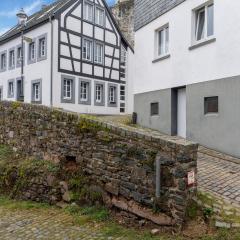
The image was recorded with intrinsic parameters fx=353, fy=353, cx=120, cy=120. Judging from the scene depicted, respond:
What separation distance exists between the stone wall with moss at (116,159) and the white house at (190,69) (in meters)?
4.01

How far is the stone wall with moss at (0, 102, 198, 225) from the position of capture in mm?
5641

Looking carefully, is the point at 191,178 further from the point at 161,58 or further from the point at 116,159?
the point at 161,58

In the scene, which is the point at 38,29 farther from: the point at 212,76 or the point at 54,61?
the point at 212,76

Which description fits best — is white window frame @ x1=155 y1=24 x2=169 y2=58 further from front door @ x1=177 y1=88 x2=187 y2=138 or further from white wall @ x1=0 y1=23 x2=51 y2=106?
white wall @ x1=0 y1=23 x2=51 y2=106

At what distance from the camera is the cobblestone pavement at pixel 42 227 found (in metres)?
5.92

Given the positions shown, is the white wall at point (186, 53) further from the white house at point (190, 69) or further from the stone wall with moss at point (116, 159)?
the stone wall with moss at point (116, 159)

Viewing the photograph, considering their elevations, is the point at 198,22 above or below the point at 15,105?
above

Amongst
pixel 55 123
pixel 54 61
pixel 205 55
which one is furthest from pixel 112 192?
pixel 54 61

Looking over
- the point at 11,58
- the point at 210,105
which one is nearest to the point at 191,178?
the point at 210,105

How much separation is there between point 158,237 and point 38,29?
20.0 meters

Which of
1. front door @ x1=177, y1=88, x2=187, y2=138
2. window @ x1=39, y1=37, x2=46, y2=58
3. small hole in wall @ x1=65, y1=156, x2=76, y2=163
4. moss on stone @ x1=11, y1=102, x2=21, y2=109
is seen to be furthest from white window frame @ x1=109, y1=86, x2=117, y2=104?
small hole in wall @ x1=65, y1=156, x2=76, y2=163

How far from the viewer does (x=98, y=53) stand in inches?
975

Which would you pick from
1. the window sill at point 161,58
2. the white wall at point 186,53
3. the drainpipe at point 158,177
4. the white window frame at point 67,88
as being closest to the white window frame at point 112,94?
the white window frame at point 67,88

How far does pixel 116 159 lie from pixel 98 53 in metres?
19.0
